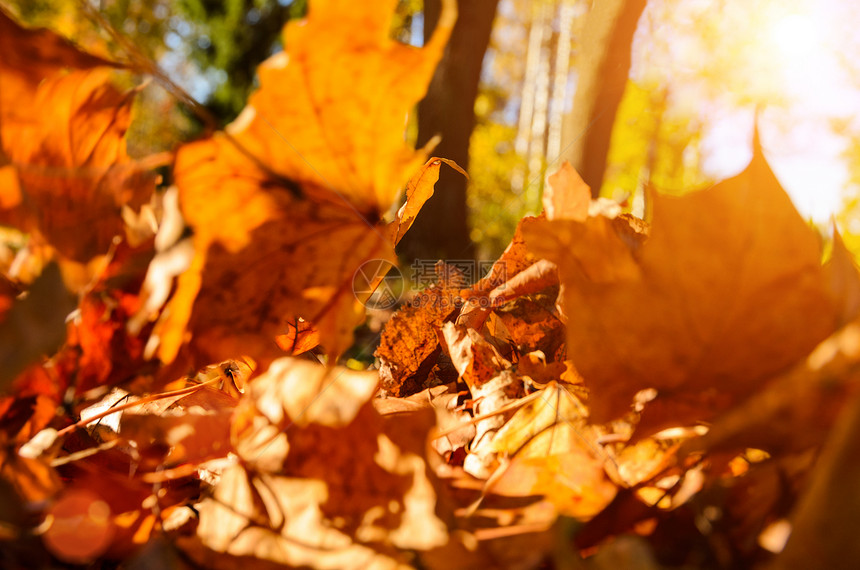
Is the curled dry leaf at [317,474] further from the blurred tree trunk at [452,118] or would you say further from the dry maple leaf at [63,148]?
the blurred tree trunk at [452,118]

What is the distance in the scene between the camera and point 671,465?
212mm

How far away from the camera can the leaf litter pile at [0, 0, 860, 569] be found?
6.9 inches

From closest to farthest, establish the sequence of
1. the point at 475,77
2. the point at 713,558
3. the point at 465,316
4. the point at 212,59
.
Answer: the point at 713,558
the point at 465,316
the point at 475,77
the point at 212,59

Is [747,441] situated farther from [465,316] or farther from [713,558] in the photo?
[465,316]

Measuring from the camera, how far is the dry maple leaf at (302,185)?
7.7 inches

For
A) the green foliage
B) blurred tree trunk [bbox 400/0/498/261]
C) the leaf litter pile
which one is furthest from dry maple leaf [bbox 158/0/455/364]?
the green foliage

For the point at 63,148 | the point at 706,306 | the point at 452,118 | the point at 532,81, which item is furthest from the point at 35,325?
the point at 532,81

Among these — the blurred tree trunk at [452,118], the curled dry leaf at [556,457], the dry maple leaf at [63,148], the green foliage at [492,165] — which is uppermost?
the dry maple leaf at [63,148]

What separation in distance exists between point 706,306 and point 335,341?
0.44ft

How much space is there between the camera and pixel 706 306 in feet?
0.64

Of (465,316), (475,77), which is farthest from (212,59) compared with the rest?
(465,316)

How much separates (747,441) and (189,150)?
209 mm

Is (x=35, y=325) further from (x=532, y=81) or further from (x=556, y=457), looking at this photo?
(x=532, y=81)

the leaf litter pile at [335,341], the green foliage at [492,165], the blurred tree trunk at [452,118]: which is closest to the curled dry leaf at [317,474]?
the leaf litter pile at [335,341]
